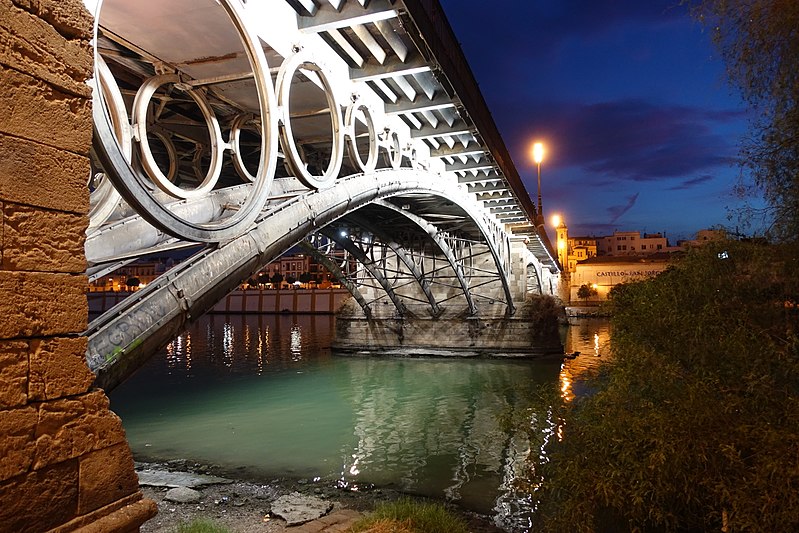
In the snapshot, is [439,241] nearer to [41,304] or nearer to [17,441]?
[41,304]

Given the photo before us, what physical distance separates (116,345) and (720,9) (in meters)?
6.13

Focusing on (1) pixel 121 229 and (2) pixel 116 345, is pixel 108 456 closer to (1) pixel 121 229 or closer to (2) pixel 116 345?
(2) pixel 116 345

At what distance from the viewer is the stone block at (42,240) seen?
7.12 ft

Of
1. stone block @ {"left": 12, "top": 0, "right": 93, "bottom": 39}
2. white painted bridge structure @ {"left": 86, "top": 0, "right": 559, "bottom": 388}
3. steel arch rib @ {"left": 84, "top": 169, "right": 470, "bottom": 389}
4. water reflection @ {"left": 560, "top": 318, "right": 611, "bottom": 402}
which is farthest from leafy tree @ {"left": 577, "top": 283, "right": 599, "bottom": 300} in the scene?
stone block @ {"left": 12, "top": 0, "right": 93, "bottom": 39}

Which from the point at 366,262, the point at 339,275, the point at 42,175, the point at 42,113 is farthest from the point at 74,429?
the point at 339,275

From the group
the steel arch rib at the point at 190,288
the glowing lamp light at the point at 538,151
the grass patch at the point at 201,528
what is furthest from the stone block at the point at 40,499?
the glowing lamp light at the point at 538,151

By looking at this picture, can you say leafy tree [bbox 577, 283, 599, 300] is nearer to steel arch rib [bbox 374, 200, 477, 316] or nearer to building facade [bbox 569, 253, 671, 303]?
building facade [bbox 569, 253, 671, 303]

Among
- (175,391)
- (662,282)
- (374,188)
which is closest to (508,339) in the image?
(175,391)

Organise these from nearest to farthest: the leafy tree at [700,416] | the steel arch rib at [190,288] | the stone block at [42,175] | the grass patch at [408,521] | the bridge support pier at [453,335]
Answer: the stone block at [42,175]
the leafy tree at [700,416]
the steel arch rib at [190,288]
the grass patch at [408,521]
the bridge support pier at [453,335]

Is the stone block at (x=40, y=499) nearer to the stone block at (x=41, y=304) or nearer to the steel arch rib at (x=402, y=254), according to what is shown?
the stone block at (x=41, y=304)

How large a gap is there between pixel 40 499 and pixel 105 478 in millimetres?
308

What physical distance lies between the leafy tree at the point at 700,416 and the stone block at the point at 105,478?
12.5ft

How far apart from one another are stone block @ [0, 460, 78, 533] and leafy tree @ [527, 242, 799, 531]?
4.05 m

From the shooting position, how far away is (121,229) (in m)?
6.51
